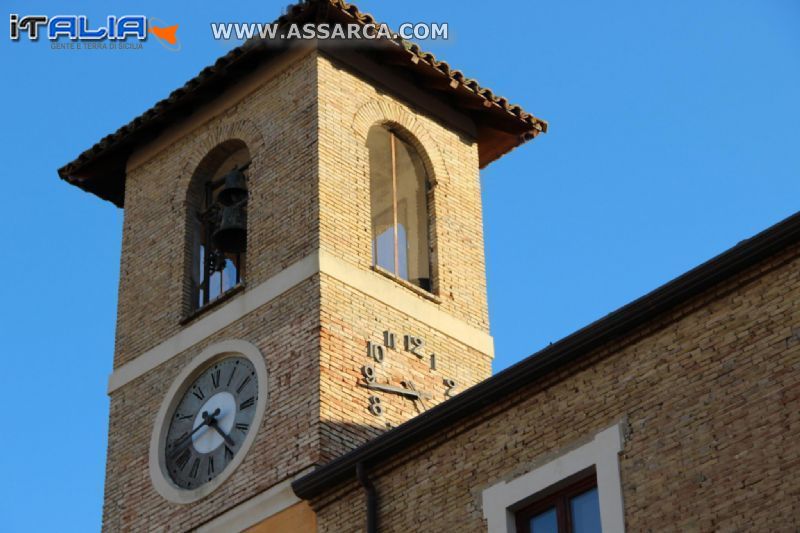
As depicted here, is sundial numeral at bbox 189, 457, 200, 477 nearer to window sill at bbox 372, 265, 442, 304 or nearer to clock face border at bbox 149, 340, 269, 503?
clock face border at bbox 149, 340, 269, 503

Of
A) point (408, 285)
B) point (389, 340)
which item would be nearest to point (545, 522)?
point (389, 340)

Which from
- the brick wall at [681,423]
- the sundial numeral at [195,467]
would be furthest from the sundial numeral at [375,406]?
the brick wall at [681,423]

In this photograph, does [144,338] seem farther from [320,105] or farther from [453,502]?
[453,502]

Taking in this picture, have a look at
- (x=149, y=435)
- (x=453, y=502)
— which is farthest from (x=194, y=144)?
(x=453, y=502)

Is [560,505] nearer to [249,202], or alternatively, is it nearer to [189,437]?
[189,437]

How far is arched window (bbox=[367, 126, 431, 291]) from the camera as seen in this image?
27.9 m

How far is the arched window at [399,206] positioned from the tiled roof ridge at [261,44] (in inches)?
46.1

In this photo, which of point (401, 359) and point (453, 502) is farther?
point (401, 359)

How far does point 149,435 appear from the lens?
2647 cm

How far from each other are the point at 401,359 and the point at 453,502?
17.3 feet

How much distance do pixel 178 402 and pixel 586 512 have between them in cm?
828

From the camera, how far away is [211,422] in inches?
1016

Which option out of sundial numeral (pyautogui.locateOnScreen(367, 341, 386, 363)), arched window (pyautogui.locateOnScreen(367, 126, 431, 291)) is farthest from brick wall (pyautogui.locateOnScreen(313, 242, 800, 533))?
arched window (pyautogui.locateOnScreen(367, 126, 431, 291))

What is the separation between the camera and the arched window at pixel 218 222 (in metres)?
28.1
